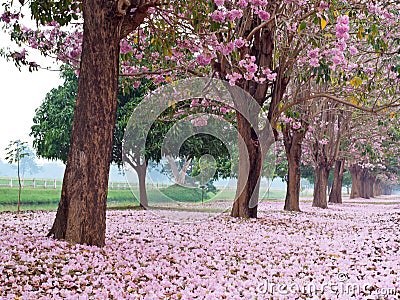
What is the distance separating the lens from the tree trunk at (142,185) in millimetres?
23266

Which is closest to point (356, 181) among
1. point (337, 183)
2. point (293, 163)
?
point (337, 183)

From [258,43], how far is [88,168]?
27.8 feet

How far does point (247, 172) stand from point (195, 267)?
7407mm

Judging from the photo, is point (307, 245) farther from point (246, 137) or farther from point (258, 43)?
point (258, 43)

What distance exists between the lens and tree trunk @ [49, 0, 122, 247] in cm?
→ 754

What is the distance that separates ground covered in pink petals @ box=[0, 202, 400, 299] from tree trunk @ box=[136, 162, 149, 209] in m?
12.7

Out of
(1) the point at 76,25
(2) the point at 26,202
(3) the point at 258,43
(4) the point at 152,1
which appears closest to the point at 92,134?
(4) the point at 152,1

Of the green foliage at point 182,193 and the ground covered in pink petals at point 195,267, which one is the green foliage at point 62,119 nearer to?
the green foliage at point 182,193

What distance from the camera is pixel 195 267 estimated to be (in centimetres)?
683

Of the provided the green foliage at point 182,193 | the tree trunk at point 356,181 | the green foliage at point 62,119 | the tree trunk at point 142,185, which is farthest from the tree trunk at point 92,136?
the tree trunk at point 356,181

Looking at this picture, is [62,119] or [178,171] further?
[178,171]

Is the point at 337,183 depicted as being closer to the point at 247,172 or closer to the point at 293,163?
the point at 293,163

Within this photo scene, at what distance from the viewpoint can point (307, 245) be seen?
31.6 ft

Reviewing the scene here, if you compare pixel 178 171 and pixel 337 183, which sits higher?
pixel 178 171
